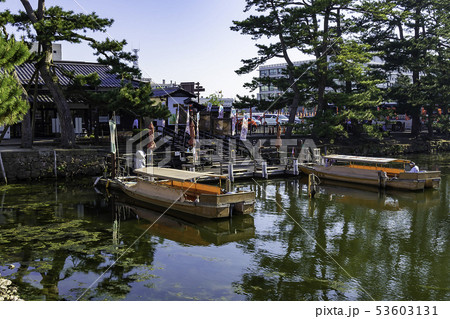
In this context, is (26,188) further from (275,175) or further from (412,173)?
(412,173)

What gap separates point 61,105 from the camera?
3044cm

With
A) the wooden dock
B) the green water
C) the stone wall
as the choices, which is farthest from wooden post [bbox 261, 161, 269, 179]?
the stone wall

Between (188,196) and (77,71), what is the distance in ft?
83.1

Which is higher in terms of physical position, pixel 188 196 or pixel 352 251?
pixel 188 196

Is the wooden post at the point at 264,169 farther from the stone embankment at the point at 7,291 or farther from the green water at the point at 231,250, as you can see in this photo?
the stone embankment at the point at 7,291

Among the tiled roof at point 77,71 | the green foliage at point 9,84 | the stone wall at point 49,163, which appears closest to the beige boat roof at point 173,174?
the green foliage at point 9,84

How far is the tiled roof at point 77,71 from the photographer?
36.1 metres

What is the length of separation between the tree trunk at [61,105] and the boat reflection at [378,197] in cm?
1889

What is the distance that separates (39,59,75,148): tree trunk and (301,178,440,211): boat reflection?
18895 mm

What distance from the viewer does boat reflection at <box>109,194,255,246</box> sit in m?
16.7

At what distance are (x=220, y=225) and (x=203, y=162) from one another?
12.7 m

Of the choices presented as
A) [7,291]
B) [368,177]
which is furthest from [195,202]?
[368,177]

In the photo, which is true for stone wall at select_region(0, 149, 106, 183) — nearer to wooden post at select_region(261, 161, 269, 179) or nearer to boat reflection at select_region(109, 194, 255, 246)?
boat reflection at select_region(109, 194, 255, 246)

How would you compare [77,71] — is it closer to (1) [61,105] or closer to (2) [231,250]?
(1) [61,105]
